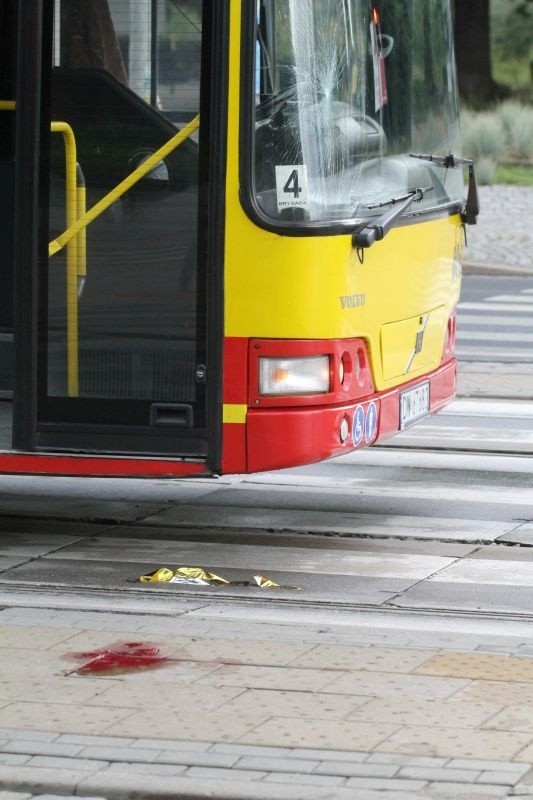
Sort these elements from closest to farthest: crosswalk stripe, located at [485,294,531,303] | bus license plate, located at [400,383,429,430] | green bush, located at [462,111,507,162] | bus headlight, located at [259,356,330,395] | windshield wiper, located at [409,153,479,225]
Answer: bus headlight, located at [259,356,330,395], bus license plate, located at [400,383,429,430], windshield wiper, located at [409,153,479,225], crosswalk stripe, located at [485,294,531,303], green bush, located at [462,111,507,162]

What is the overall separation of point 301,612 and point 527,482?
10.5ft

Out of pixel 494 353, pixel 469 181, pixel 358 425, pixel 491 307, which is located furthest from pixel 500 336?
pixel 358 425

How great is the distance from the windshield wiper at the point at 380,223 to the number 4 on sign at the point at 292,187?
336mm

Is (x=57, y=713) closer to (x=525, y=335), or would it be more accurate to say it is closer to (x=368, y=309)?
(x=368, y=309)

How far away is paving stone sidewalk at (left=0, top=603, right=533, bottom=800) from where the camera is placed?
5.02m

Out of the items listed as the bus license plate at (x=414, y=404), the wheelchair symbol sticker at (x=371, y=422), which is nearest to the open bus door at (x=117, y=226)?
the wheelchair symbol sticker at (x=371, y=422)

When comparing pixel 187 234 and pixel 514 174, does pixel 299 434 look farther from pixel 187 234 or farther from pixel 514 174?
pixel 514 174

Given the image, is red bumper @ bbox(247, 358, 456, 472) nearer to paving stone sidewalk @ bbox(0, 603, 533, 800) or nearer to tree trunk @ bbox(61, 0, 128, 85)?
paving stone sidewalk @ bbox(0, 603, 533, 800)

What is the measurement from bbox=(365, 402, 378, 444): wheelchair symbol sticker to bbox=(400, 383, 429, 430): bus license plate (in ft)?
1.10

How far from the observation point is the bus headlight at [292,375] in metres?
7.73

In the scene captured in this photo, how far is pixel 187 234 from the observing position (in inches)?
305

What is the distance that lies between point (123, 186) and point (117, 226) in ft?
0.57

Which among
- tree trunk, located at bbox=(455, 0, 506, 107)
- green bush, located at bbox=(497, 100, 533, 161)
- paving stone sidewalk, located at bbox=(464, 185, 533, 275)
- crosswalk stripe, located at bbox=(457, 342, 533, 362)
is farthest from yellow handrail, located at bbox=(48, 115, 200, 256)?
tree trunk, located at bbox=(455, 0, 506, 107)

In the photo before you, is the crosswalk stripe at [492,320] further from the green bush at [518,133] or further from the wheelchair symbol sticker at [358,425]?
the green bush at [518,133]
